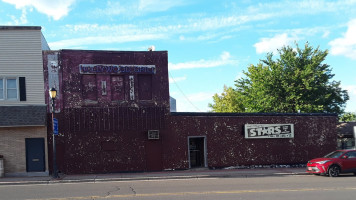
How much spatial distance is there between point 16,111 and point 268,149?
14.9 m

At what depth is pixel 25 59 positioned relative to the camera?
61.7 feet

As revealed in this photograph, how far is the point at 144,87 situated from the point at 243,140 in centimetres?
699

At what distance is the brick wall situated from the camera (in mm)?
18297

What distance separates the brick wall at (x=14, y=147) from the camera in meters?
18.3

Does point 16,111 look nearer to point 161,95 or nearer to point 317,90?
point 161,95

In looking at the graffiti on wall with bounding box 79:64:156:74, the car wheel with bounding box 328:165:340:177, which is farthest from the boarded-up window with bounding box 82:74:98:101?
the car wheel with bounding box 328:165:340:177

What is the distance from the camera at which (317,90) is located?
35.5m

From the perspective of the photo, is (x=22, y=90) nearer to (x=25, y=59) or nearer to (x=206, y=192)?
(x=25, y=59)

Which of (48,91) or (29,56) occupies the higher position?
(29,56)

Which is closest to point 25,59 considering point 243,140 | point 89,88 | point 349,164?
point 89,88

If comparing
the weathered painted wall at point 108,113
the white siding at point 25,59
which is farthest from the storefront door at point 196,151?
the white siding at point 25,59

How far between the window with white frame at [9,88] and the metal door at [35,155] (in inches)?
98.7

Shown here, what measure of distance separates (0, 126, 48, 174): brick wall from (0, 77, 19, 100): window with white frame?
175 centimetres

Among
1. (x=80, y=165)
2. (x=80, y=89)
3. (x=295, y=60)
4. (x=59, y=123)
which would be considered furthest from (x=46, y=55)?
(x=295, y=60)
